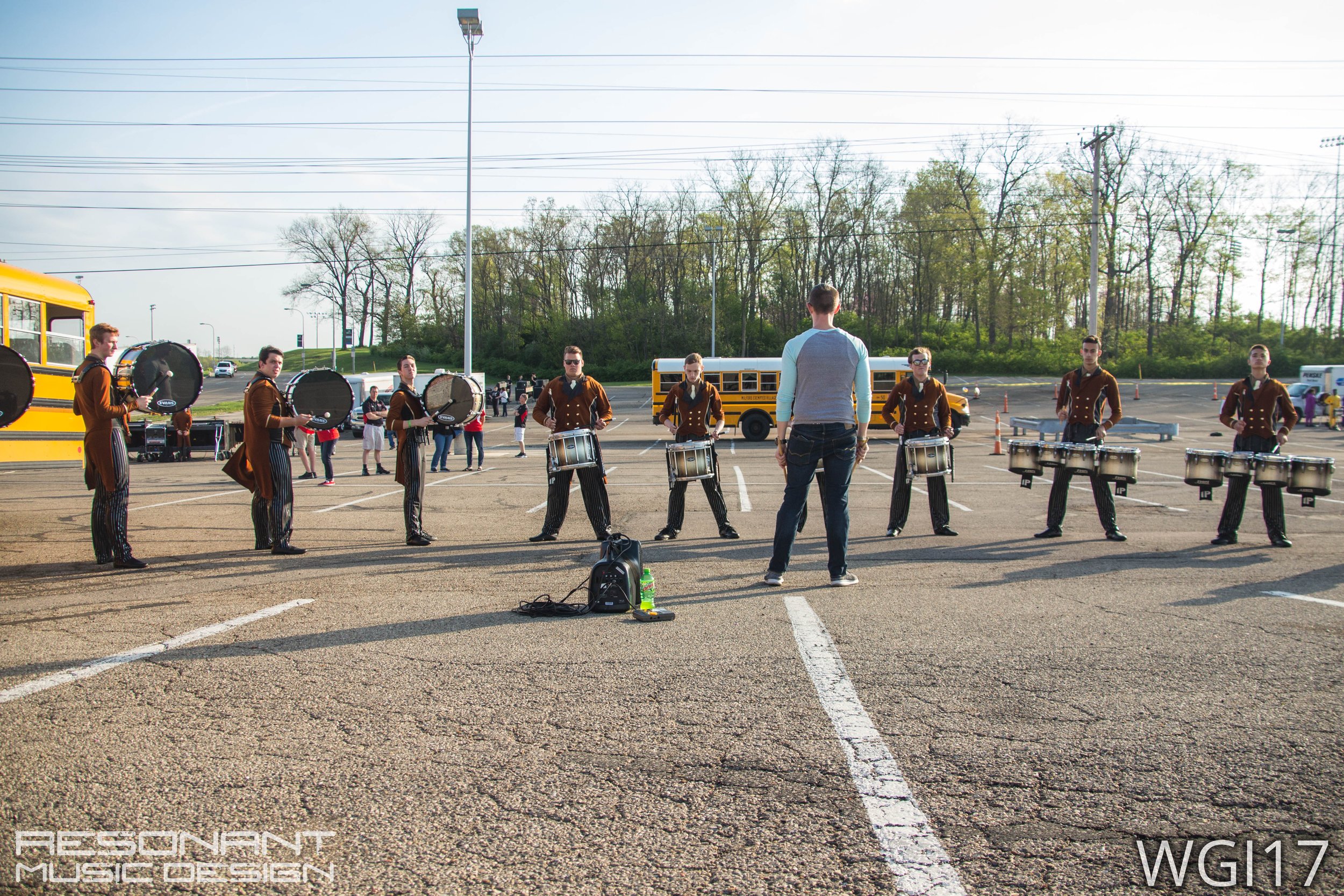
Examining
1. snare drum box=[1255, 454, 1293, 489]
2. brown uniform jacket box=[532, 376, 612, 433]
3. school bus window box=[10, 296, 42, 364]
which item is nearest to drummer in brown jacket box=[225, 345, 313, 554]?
brown uniform jacket box=[532, 376, 612, 433]

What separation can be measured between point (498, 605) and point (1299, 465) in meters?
8.29

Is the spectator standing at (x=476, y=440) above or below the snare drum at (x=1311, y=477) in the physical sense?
below

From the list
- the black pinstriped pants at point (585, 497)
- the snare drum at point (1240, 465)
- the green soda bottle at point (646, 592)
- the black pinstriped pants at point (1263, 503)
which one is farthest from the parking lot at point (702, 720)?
the black pinstriped pants at point (585, 497)

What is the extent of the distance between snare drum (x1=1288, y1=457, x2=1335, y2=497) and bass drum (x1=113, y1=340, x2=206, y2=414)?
12118 millimetres

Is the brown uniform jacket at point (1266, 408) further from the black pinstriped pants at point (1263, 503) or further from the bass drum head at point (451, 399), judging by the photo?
the bass drum head at point (451, 399)

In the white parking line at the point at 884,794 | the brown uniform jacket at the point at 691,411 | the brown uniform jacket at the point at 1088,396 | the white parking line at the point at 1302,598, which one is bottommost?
the white parking line at the point at 1302,598

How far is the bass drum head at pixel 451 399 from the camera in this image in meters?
10.4

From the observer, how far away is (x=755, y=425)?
3175 centimetres

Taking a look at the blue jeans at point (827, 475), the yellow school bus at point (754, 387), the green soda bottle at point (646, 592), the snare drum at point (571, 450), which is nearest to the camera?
the green soda bottle at point (646, 592)

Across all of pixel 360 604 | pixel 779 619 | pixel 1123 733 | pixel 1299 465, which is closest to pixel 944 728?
pixel 1123 733

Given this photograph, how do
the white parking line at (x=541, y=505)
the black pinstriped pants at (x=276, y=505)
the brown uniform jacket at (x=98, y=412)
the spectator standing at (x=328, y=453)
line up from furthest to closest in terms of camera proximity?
the spectator standing at (x=328, y=453) < the white parking line at (x=541, y=505) < the black pinstriped pants at (x=276, y=505) < the brown uniform jacket at (x=98, y=412)

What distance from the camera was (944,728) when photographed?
3.78 metres

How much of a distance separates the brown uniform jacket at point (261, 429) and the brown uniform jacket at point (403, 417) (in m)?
1.26

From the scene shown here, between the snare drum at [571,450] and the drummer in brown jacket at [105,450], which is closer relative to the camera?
the drummer in brown jacket at [105,450]
